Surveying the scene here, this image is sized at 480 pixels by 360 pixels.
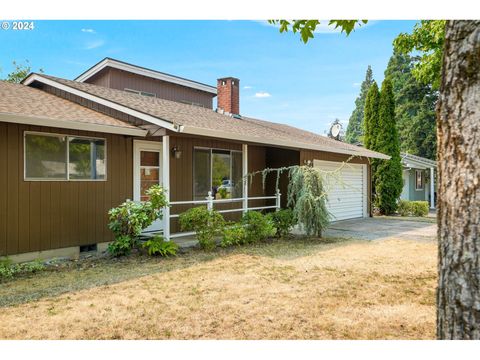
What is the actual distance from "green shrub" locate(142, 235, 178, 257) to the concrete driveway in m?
4.18

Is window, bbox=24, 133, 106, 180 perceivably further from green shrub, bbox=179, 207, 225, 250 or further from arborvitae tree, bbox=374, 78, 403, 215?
arborvitae tree, bbox=374, 78, 403, 215

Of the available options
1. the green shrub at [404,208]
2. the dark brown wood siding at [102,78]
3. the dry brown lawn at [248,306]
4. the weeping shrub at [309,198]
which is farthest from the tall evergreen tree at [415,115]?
the dry brown lawn at [248,306]

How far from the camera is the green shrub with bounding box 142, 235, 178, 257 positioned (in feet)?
22.0

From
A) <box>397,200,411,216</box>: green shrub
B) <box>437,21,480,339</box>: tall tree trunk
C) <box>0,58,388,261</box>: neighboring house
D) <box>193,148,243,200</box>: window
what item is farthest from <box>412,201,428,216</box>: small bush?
<box>437,21,480,339</box>: tall tree trunk

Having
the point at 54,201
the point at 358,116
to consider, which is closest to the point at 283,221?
the point at 54,201

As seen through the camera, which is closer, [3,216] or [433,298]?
[433,298]

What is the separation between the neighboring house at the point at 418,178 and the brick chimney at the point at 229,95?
8468 millimetres

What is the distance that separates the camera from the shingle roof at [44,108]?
20.4ft

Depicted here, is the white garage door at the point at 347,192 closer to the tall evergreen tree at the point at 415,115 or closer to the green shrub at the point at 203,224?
the green shrub at the point at 203,224

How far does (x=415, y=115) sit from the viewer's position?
92.4ft
